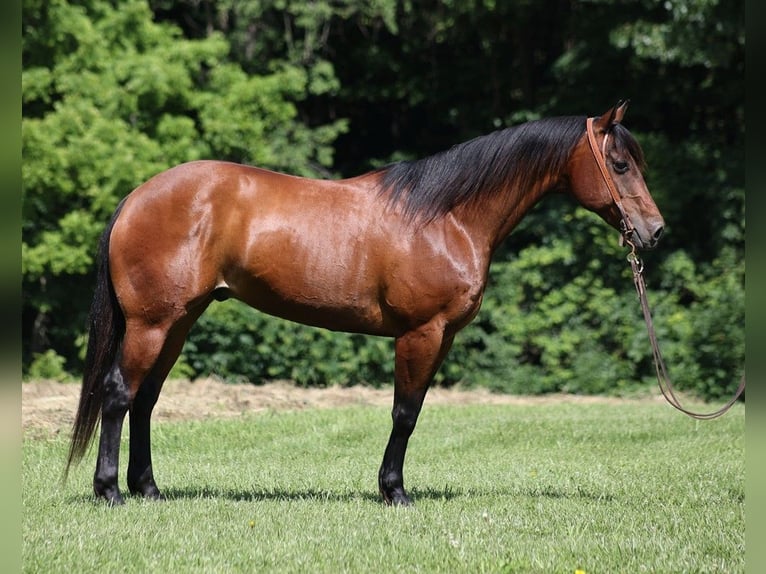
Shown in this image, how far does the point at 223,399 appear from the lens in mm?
11102

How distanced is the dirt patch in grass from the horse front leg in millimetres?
4151

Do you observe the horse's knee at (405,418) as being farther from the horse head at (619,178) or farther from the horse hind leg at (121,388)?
the horse head at (619,178)

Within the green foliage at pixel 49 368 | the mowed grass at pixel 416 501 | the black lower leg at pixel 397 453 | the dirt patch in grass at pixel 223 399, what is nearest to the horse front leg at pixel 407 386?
the black lower leg at pixel 397 453

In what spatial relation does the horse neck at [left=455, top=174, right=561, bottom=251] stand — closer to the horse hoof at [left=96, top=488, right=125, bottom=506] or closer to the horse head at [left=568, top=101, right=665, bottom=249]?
the horse head at [left=568, top=101, right=665, bottom=249]

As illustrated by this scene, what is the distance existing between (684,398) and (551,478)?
6868mm

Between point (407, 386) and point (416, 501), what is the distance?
0.80m

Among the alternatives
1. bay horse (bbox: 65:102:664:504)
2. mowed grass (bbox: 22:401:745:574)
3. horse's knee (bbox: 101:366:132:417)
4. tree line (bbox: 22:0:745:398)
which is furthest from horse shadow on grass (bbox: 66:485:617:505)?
tree line (bbox: 22:0:745:398)

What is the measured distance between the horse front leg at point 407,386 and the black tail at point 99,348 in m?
1.77

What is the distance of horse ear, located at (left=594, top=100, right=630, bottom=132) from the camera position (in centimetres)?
587

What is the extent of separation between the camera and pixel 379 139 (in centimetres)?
1988

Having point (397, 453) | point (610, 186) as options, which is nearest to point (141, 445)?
point (397, 453)

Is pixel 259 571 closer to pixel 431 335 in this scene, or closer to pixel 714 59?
pixel 431 335

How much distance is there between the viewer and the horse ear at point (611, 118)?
19.2 feet

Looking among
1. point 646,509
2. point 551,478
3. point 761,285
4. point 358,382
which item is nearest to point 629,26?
point 358,382
